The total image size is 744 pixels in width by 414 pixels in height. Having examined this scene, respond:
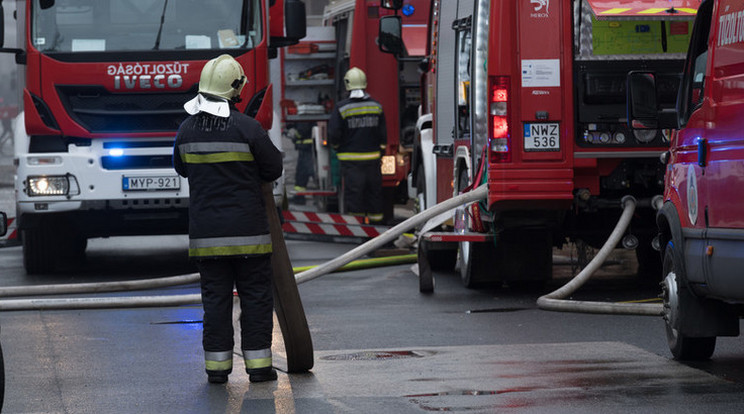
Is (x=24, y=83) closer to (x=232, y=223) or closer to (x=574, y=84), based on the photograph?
(x=574, y=84)

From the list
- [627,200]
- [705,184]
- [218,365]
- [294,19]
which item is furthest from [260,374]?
[294,19]

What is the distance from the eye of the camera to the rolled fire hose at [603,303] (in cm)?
998

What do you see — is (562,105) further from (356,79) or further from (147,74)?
(356,79)

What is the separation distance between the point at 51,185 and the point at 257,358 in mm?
6204

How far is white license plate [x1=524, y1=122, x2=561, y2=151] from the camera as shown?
428 inches

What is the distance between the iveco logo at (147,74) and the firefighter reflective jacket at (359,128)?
433 centimetres

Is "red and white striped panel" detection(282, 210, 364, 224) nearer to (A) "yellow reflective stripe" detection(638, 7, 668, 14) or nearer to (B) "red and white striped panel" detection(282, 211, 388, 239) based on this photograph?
(B) "red and white striped panel" detection(282, 211, 388, 239)

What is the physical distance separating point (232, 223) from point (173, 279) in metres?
4.83

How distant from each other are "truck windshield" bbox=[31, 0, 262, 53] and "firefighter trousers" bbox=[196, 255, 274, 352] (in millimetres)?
5992

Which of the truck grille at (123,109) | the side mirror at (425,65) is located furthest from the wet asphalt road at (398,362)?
the side mirror at (425,65)

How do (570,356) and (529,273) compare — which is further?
(529,273)

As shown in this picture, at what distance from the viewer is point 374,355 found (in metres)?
8.57

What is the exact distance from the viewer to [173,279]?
40.7 feet

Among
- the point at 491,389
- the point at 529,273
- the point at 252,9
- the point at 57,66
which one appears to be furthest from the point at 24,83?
the point at 491,389
